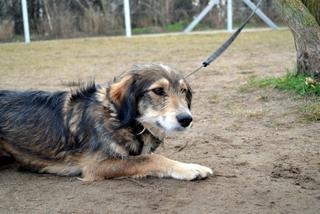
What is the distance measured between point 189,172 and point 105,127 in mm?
906

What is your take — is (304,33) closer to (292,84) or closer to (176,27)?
(292,84)

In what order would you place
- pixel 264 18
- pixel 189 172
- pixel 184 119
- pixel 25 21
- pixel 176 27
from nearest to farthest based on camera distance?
pixel 184 119, pixel 189 172, pixel 25 21, pixel 264 18, pixel 176 27

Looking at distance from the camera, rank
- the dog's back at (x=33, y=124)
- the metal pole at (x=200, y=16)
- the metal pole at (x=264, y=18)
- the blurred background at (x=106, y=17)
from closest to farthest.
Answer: the dog's back at (x=33, y=124) < the metal pole at (x=264, y=18) < the blurred background at (x=106, y=17) < the metal pole at (x=200, y=16)

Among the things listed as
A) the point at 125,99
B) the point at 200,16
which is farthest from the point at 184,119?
the point at 200,16

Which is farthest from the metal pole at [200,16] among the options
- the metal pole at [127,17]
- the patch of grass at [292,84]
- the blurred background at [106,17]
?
the patch of grass at [292,84]

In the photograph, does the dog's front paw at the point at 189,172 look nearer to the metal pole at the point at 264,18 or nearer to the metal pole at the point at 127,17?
the metal pole at the point at 127,17

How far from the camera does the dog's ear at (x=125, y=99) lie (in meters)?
4.50

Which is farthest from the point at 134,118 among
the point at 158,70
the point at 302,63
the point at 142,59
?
the point at 142,59

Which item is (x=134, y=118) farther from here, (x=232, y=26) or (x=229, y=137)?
(x=232, y=26)

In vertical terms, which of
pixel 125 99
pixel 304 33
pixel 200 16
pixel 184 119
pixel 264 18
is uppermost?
pixel 200 16

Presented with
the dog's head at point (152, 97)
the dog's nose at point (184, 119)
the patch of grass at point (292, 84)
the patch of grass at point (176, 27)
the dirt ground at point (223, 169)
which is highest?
the patch of grass at point (176, 27)

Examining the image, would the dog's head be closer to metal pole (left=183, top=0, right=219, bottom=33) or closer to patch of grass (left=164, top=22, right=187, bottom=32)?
metal pole (left=183, top=0, right=219, bottom=33)

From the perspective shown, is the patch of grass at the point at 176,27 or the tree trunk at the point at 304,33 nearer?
the tree trunk at the point at 304,33

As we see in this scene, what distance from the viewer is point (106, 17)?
2397 centimetres
